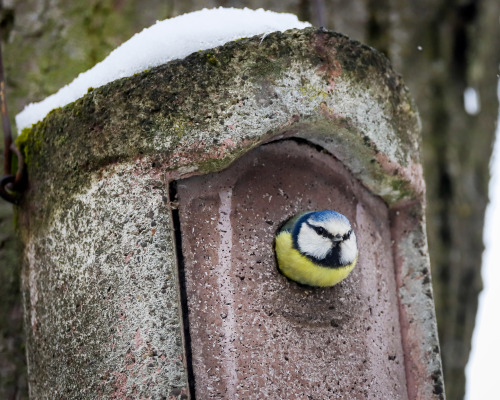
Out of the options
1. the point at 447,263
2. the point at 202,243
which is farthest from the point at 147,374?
the point at 447,263

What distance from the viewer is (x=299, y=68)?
1.51 meters

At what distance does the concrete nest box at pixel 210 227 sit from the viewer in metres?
1.38

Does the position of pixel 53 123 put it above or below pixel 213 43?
below

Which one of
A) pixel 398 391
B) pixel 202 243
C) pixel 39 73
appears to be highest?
pixel 39 73

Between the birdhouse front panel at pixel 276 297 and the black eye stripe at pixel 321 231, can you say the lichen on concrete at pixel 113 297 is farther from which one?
the black eye stripe at pixel 321 231

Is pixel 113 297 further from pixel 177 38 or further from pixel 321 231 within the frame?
pixel 177 38

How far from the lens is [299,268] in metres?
1.51

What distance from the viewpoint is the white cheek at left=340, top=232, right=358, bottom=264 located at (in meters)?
1.55

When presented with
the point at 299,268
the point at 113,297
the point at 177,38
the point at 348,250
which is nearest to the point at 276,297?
the point at 299,268

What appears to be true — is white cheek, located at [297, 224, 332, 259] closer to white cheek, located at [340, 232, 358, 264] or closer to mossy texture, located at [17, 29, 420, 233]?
white cheek, located at [340, 232, 358, 264]

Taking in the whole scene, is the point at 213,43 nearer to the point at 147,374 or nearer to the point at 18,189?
the point at 18,189

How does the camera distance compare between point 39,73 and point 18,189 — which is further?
point 39,73

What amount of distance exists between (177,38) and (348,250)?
0.61 meters

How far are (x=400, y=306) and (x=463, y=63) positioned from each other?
57.0 inches
